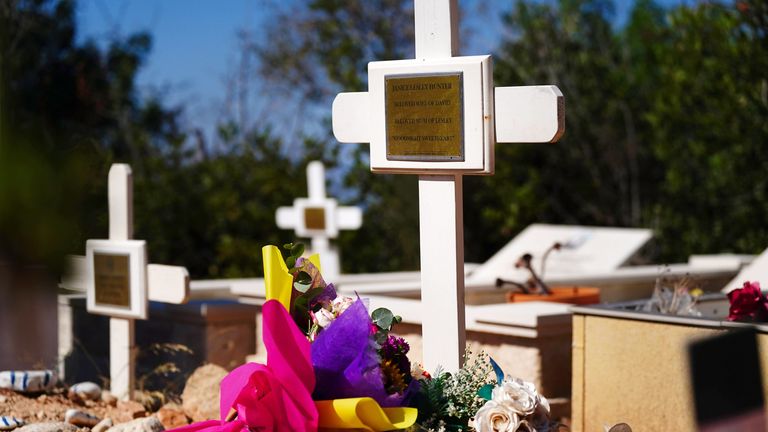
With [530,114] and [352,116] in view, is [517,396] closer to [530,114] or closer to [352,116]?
[530,114]

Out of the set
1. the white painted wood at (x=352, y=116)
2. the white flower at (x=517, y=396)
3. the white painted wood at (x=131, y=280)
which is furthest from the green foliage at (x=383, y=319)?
the white painted wood at (x=131, y=280)

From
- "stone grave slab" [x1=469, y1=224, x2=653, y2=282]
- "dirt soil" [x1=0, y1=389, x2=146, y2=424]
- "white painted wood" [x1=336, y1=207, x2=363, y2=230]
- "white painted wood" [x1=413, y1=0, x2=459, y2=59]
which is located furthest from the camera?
"white painted wood" [x1=336, y1=207, x2=363, y2=230]

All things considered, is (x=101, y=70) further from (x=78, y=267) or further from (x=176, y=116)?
(x=78, y=267)

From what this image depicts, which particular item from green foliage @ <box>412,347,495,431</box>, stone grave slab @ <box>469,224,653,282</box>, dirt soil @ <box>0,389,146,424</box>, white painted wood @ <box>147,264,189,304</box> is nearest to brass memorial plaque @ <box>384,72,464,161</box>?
green foliage @ <box>412,347,495,431</box>

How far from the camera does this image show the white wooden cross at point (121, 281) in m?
5.52

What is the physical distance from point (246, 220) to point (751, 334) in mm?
10731

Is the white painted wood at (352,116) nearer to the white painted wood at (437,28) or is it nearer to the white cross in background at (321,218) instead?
the white painted wood at (437,28)

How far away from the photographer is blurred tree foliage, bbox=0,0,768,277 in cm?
1125

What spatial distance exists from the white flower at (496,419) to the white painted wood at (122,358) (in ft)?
8.86

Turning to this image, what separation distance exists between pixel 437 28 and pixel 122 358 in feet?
8.75

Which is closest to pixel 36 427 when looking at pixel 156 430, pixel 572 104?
pixel 156 430

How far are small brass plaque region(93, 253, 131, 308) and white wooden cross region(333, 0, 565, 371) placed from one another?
1.94 metres

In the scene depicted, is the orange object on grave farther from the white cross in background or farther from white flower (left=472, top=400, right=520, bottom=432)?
the white cross in background

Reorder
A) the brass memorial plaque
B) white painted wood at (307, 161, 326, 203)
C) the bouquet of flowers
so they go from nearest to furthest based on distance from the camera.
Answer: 1. the bouquet of flowers
2. the brass memorial plaque
3. white painted wood at (307, 161, 326, 203)
